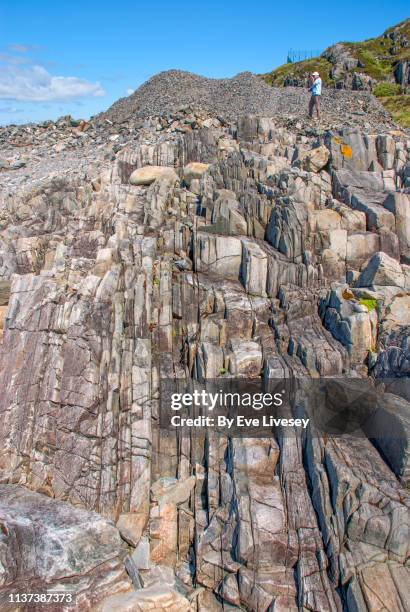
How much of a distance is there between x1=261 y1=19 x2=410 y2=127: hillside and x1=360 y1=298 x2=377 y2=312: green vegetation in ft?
163

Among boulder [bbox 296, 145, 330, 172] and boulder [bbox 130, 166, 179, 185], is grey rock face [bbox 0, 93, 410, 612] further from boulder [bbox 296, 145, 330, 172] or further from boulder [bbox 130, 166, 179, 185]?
boulder [bbox 130, 166, 179, 185]

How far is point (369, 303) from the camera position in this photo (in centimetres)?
2061

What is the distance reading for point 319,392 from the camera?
17.5m

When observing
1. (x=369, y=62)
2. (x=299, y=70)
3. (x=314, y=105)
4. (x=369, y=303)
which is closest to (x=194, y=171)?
(x=369, y=303)

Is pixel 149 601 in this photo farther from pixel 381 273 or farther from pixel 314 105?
pixel 314 105

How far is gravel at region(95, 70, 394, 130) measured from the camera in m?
45.7

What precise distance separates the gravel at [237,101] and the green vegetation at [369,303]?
26656mm

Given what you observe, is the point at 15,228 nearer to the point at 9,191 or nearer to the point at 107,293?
the point at 9,191

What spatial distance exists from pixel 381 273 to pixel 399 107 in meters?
51.4

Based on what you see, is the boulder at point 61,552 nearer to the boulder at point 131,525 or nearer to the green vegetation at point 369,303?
the boulder at point 131,525

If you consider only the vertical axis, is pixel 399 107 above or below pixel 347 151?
above

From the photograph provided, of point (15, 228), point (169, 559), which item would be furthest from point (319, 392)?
point (15, 228)

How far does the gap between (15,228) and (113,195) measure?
24.3ft

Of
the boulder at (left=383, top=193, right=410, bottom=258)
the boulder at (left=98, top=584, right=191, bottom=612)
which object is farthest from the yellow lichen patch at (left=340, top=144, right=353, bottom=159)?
the boulder at (left=98, top=584, right=191, bottom=612)
